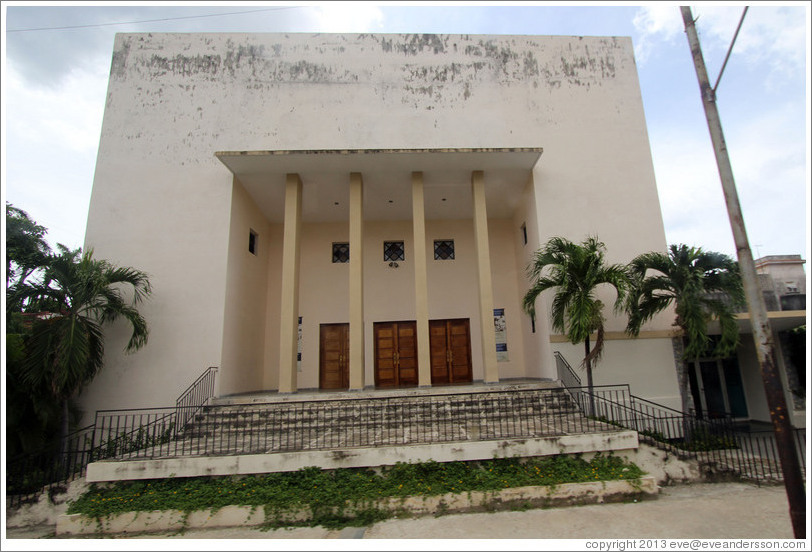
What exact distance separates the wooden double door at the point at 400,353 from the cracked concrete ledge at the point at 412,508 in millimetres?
6822

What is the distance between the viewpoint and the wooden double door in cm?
1354

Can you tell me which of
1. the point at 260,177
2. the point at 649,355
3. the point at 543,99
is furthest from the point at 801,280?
the point at 260,177

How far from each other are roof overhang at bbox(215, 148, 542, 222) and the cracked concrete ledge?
25.8ft

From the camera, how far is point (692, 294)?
9.20m

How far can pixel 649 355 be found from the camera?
11.1 metres

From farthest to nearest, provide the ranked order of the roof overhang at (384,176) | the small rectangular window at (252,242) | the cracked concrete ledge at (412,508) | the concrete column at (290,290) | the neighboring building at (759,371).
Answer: the neighboring building at (759,371), the small rectangular window at (252,242), the roof overhang at (384,176), the concrete column at (290,290), the cracked concrete ledge at (412,508)

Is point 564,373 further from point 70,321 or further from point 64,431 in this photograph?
point 64,431

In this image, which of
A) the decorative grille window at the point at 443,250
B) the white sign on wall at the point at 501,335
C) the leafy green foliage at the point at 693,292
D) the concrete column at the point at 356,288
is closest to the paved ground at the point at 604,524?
the leafy green foliage at the point at 693,292

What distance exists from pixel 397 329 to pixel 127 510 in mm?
8575

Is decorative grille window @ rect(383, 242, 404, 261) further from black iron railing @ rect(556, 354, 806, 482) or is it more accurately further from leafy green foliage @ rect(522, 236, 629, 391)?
black iron railing @ rect(556, 354, 806, 482)

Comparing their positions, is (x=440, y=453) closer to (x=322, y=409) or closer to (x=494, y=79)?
(x=322, y=409)

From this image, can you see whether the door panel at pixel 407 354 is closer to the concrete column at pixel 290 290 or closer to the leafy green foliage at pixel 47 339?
the concrete column at pixel 290 290

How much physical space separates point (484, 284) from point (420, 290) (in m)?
1.64

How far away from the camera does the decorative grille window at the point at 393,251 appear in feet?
47.8
